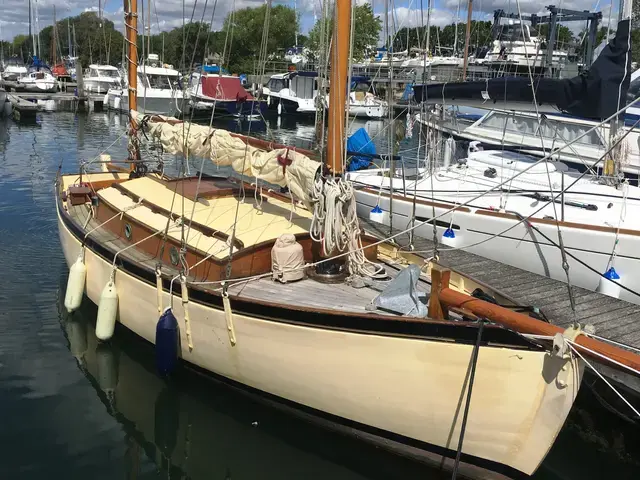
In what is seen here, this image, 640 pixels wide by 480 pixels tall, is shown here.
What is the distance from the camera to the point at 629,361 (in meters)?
4.63

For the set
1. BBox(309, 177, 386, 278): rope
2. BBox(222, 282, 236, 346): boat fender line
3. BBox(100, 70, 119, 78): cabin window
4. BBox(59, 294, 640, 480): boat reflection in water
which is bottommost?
BBox(59, 294, 640, 480): boat reflection in water

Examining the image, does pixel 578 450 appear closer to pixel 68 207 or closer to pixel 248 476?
pixel 248 476

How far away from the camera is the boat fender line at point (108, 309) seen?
822 centimetres

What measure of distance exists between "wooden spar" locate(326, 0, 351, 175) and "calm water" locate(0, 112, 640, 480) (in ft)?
10.4

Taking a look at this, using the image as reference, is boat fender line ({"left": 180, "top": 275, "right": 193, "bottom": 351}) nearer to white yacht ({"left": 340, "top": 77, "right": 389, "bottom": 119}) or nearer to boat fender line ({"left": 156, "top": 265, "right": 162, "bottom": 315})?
boat fender line ({"left": 156, "top": 265, "right": 162, "bottom": 315})

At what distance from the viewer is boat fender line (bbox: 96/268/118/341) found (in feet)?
27.0

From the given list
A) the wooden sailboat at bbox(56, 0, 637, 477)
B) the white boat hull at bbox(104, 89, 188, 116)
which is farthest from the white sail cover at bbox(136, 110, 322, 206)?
the white boat hull at bbox(104, 89, 188, 116)

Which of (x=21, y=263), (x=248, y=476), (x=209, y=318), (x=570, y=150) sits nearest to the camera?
(x=248, y=476)

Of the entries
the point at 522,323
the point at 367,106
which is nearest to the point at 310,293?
the point at 522,323

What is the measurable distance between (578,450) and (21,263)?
10.6 m

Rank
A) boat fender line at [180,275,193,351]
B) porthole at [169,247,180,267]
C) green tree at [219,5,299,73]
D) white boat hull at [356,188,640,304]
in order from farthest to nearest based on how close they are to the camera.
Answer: green tree at [219,5,299,73], white boat hull at [356,188,640,304], porthole at [169,247,180,267], boat fender line at [180,275,193,351]

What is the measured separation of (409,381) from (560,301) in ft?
12.6

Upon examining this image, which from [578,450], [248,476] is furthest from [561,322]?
[248,476]

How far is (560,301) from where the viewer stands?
8.36 m
